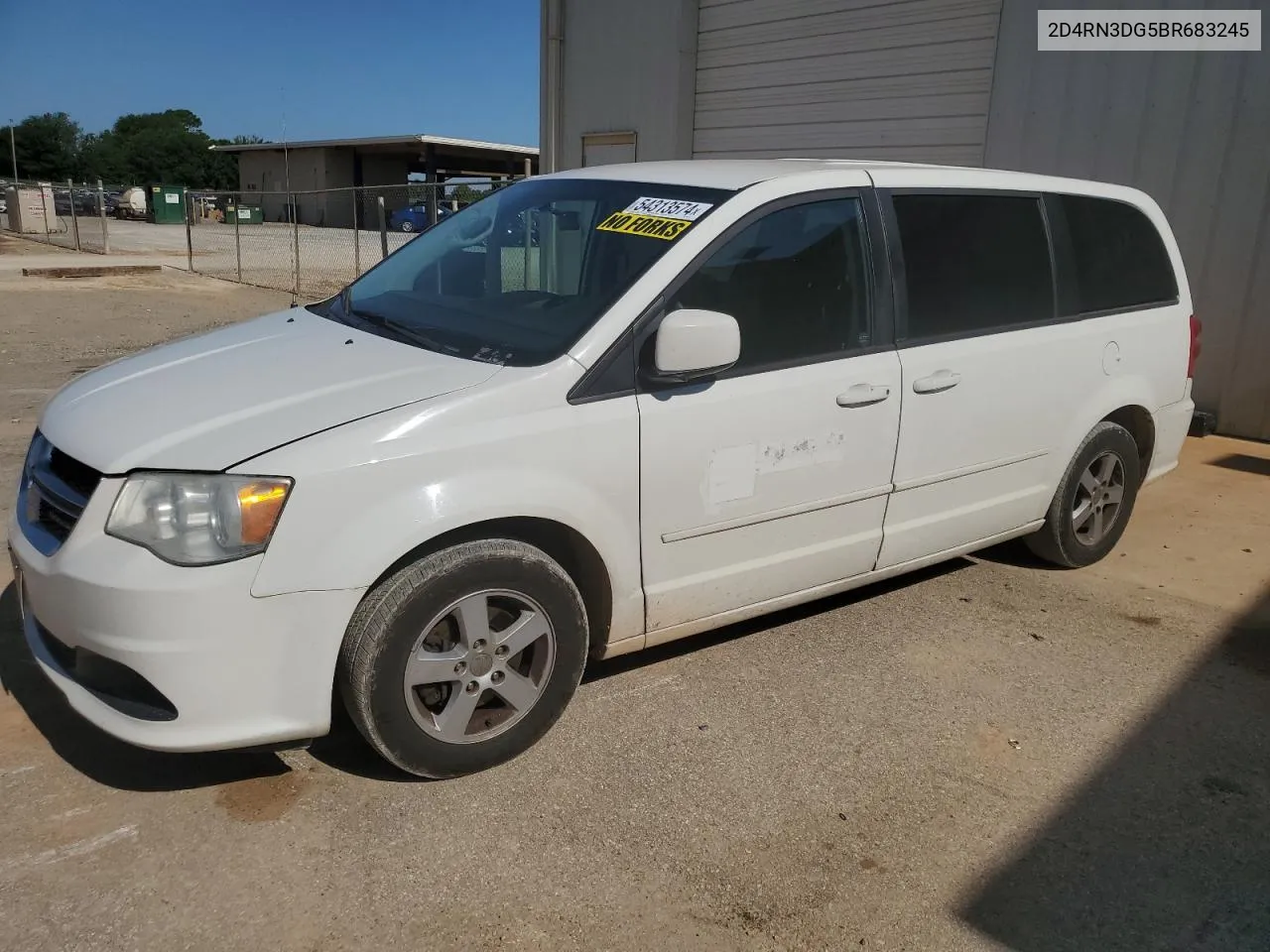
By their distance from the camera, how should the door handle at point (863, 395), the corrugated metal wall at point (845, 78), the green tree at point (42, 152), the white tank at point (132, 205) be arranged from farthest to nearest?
the green tree at point (42, 152), the white tank at point (132, 205), the corrugated metal wall at point (845, 78), the door handle at point (863, 395)

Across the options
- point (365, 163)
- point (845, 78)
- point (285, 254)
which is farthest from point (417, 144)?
point (845, 78)

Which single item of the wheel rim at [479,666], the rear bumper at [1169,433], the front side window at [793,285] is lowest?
the wheel rim at [479,666]

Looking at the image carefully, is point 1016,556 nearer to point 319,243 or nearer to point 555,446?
point 555,446

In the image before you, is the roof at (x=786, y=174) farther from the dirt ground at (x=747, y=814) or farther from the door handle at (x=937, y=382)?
the dirt ground at (x=747, y=814)

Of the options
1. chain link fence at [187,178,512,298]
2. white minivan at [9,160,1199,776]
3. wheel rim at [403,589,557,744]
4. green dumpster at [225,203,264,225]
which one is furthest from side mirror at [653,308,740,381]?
green dumpster at [225,203,264,225]

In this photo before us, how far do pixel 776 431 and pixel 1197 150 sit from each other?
5.84m

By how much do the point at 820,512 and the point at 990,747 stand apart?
95 centimetres

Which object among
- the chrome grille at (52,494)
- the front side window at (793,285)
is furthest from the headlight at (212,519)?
the front side window at (793,285)

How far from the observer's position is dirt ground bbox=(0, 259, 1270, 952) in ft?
7.87

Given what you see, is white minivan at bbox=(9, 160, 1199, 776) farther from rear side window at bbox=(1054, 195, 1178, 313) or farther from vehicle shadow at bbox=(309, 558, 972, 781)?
vehicle shadow at bbox=(309, 558, 972, 781)

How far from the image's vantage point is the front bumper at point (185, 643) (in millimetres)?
2436

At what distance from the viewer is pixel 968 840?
2748mm

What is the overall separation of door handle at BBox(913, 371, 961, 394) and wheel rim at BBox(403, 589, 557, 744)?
166 cm

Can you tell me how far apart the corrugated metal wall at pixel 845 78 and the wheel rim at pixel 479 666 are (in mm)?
7024
